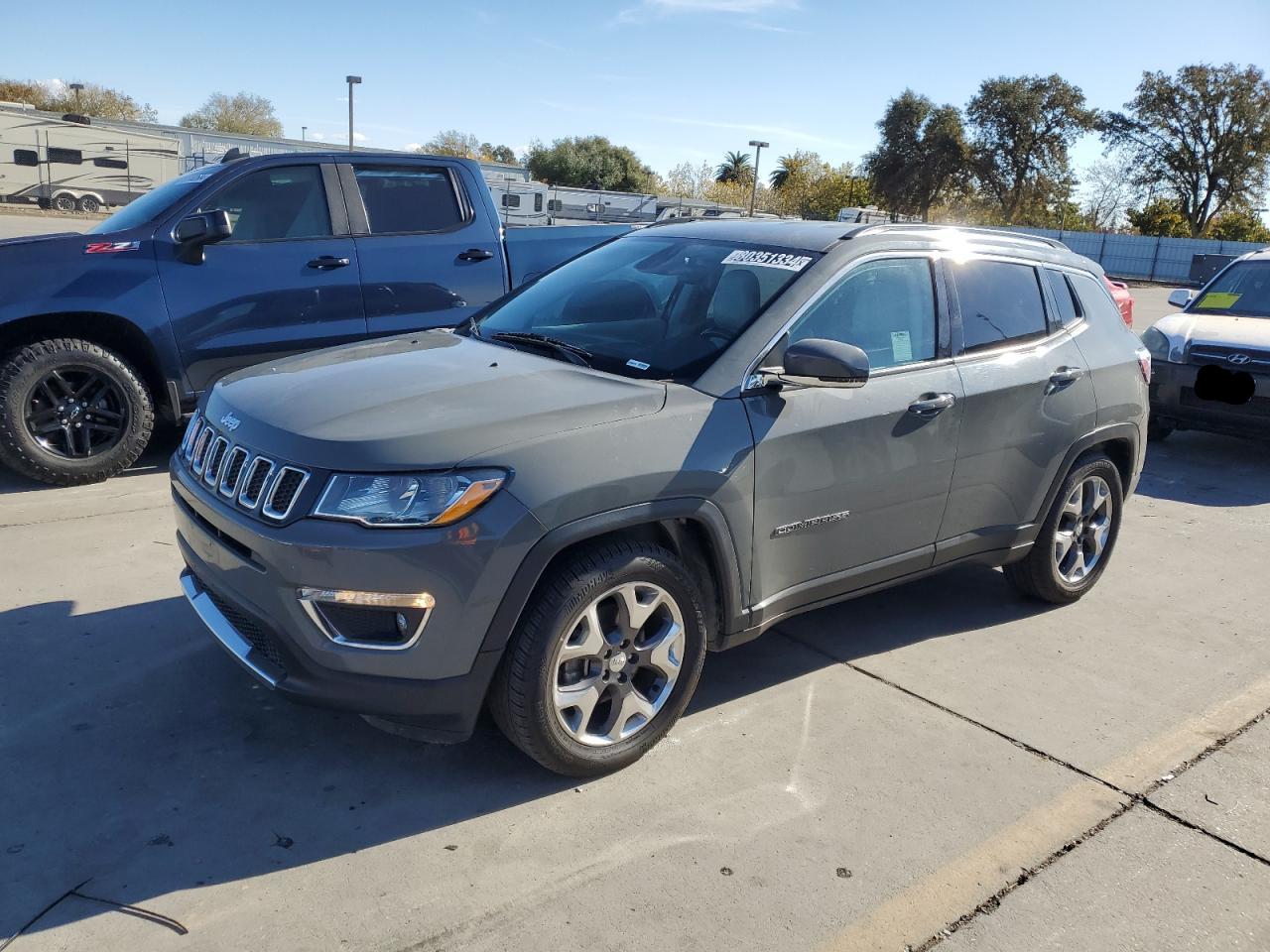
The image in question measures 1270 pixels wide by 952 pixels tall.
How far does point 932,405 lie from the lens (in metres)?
3.94

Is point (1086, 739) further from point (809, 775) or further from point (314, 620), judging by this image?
point (314, 620)

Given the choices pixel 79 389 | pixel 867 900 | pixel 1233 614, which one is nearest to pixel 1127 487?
pixel 1233 614

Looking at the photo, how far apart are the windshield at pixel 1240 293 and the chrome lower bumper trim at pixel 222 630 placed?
28.8 feet

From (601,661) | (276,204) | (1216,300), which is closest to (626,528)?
(601,661)

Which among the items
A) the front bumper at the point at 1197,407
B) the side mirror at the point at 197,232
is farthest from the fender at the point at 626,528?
the front bumper at the point at 1197,407

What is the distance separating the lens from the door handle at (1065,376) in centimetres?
451

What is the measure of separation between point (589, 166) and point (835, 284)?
250 feet

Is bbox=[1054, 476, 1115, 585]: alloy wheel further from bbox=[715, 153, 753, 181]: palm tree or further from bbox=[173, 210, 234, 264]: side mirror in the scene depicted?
bbox=[715, 153, 753, 181]: palm tree

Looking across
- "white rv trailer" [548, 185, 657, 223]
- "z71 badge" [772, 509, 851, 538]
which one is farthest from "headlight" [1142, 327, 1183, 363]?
"white rv trailer" [548, 185, 657, 223]

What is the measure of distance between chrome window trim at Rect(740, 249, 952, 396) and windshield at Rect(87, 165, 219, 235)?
4307 millimetres

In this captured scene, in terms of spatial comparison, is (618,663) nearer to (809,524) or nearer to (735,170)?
(809,524)

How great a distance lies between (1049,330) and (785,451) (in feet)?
6.12

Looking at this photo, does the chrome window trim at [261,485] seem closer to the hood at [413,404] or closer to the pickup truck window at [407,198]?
the hood at [413,404]

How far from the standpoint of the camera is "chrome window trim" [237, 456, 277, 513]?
9.91ft
